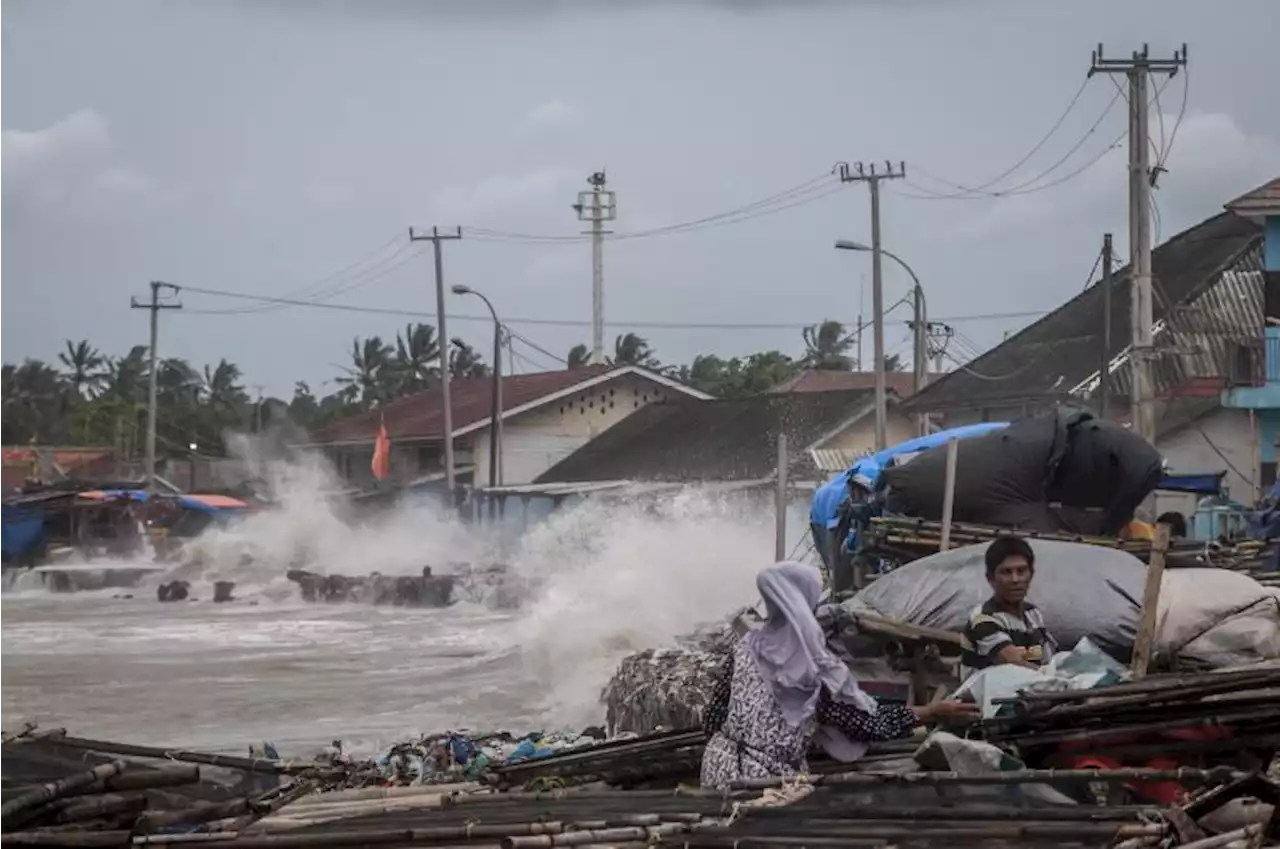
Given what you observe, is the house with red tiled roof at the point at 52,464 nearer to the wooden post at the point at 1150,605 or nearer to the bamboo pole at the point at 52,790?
the bamboo pole at the point at 52,790

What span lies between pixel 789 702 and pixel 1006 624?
1214 millimetres

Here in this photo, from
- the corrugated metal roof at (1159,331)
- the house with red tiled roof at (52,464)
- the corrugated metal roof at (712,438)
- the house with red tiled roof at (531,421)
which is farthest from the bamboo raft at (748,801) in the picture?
the house with red tiled roof at (52,464)

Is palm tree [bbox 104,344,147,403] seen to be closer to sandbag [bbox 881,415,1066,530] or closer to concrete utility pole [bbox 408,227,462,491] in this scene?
concrete utility pole [bbox 408,227,462,491]

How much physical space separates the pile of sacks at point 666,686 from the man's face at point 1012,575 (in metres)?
3.99

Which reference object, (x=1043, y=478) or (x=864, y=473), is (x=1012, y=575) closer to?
(x=1043, y=478)

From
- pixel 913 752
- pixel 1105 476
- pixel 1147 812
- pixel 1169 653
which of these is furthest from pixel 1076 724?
pixel 1105 476

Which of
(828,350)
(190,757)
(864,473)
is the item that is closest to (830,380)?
(828,350)

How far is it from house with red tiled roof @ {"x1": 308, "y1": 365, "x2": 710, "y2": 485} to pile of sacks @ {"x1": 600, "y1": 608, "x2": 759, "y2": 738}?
3776 centimetres

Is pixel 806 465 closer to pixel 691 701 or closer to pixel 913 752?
pixel 691 701

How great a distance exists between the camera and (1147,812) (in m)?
4.36

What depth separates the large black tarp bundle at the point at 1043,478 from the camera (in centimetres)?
1148

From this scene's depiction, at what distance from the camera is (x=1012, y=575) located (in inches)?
247

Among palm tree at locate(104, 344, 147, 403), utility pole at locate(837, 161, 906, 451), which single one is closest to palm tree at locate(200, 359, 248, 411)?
palm tree at locate(104, 344, 147, 403)

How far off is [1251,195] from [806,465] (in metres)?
17.1
